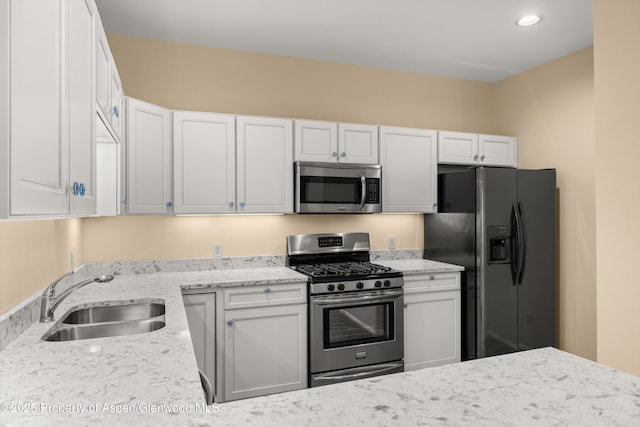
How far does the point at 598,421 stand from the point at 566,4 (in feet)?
9.54

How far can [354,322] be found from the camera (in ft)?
10.3

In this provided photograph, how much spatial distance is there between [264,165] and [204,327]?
130 centimetres

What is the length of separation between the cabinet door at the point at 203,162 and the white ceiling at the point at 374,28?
0.69m

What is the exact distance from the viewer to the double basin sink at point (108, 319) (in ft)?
5.82

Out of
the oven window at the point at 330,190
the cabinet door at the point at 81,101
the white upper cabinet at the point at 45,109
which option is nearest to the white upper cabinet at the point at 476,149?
the oven window at the point at 330,190

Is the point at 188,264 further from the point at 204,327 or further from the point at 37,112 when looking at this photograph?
the point at 37,112

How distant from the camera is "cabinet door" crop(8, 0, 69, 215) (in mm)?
733

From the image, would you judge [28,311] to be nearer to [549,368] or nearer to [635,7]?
[549,368]

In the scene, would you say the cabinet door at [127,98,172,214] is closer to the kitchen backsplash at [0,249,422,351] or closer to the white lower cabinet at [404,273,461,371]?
the kitchen backsplash at [0,249,422,351]

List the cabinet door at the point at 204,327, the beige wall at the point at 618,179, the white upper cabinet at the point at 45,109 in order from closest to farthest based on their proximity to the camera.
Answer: the white upper cabinet at the point at 45,109
the beige wall at the point at 618,179
the cabinet door at the point at 204,327

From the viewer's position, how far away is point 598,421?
2.74 ft

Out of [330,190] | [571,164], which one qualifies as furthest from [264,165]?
[571,164]

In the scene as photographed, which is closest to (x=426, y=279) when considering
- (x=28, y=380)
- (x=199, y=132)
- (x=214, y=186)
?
(x=214, y=186)

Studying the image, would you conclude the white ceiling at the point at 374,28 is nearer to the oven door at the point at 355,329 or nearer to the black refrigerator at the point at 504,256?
the black refrigerator at the point at 504,256
